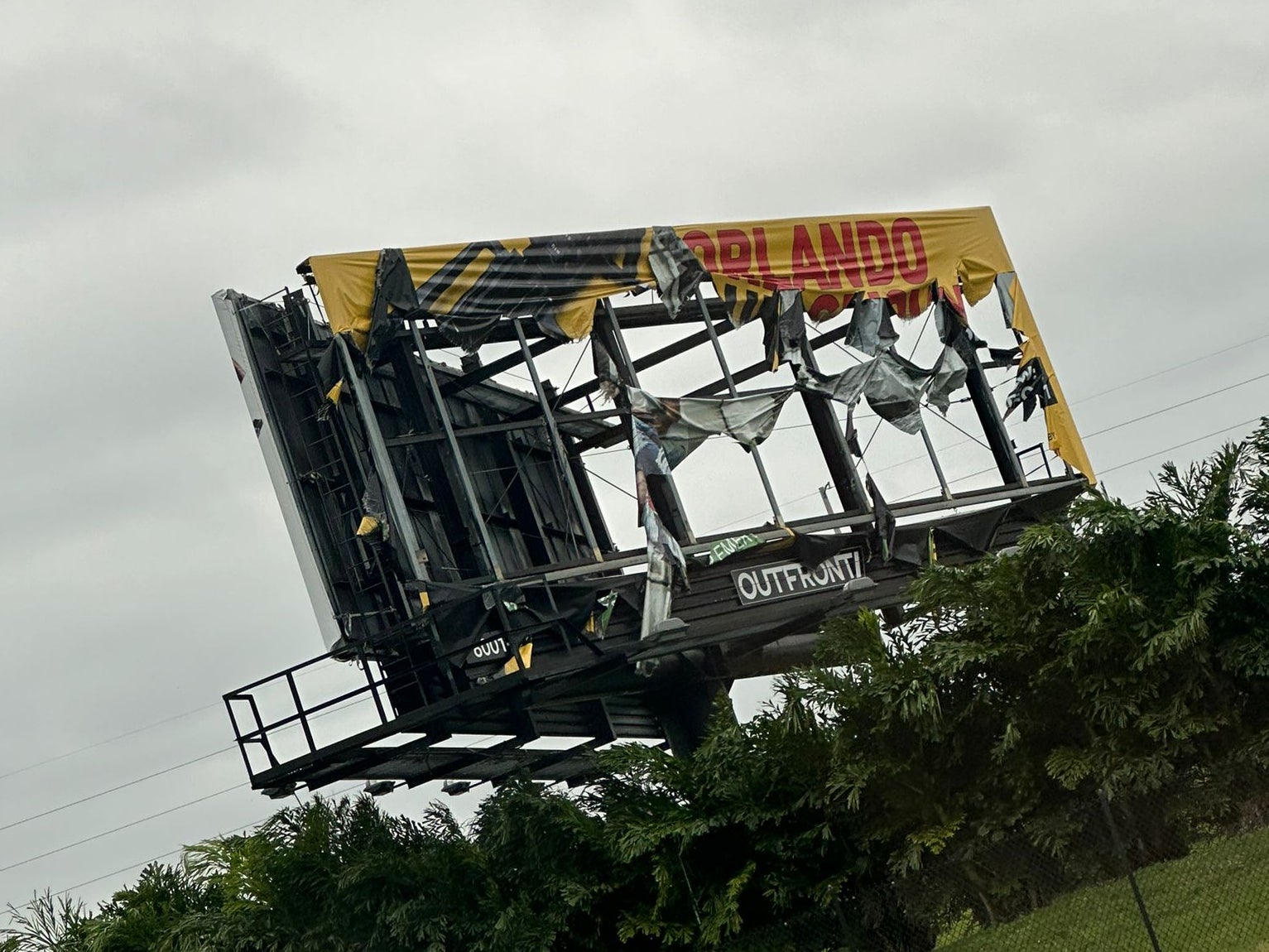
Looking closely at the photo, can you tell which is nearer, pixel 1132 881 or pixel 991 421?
pixel 1132 881

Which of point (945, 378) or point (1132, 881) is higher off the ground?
point (945, 378)

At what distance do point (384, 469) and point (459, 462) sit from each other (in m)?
0.81

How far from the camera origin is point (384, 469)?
62.4 ft

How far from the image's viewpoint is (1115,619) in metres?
16.1

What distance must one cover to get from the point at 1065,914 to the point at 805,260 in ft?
35.1

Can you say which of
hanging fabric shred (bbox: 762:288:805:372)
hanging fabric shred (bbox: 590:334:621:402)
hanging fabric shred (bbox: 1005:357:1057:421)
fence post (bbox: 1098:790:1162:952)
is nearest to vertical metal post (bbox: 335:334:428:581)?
hanging fabric shred (bbox: 590:334:621:402)

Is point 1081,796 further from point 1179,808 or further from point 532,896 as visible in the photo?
point 532,896

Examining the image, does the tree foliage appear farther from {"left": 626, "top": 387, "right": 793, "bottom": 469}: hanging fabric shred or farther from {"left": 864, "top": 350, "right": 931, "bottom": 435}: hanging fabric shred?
{"left": 864, "top": 350, "right": 931, "bottom": 435}: hanging fabric shred

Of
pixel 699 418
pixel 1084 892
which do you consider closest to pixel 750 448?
pixel 699 418

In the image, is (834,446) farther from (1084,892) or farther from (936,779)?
(1084,892)

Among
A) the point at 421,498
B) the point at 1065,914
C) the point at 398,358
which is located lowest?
the point at 1065,914

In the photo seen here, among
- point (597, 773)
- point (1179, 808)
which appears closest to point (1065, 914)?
point (1179, 808)

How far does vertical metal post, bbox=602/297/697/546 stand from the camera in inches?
815

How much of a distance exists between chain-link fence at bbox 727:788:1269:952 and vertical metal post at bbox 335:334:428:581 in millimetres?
5537
